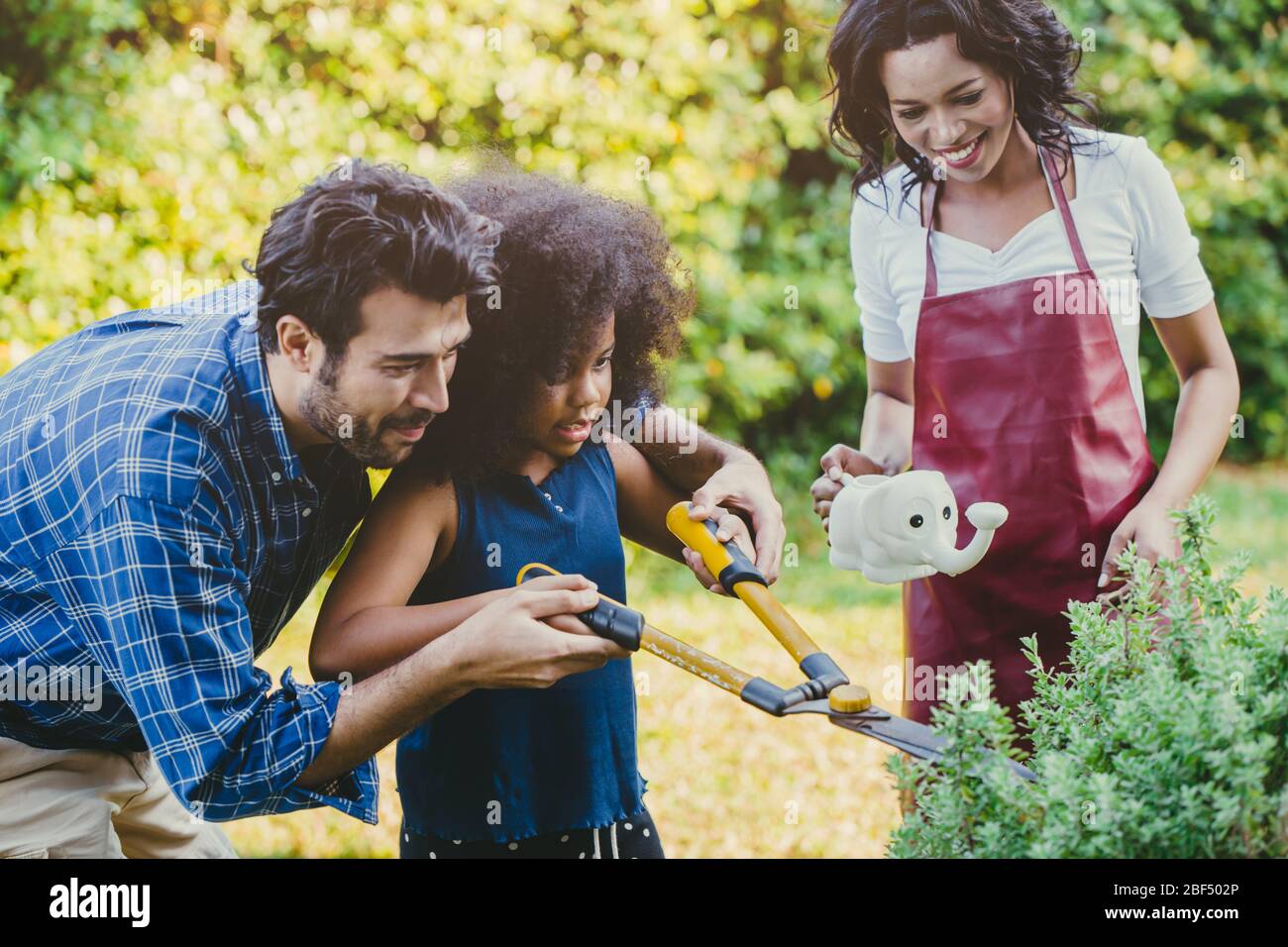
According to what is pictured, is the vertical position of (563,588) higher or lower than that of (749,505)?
lower

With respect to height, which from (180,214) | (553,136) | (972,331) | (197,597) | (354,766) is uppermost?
(553,136)

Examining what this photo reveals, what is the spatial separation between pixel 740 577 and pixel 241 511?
648mm

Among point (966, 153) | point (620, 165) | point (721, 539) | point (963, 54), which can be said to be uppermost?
point (620, 165)

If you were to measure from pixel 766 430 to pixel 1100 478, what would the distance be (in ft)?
9.63

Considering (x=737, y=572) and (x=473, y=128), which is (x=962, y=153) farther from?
(x=473, y=128)

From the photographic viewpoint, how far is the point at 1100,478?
200cm

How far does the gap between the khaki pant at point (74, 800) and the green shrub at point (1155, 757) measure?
1.14 metres

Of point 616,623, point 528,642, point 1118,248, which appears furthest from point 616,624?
point 1118,248

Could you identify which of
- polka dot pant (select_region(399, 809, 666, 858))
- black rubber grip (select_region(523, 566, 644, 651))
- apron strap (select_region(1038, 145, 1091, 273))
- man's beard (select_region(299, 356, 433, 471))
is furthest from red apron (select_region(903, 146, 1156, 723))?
man's beard (select_region(299, 356, 433, 471))

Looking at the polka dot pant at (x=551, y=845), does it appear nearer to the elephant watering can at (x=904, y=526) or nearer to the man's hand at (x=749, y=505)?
the man's hand at (x=749, y=505)

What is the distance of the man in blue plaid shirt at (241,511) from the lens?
1.42 metres

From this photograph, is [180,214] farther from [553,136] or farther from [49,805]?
[49,805]

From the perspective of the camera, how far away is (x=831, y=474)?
2.00m

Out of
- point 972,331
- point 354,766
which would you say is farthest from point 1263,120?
point 354,766
